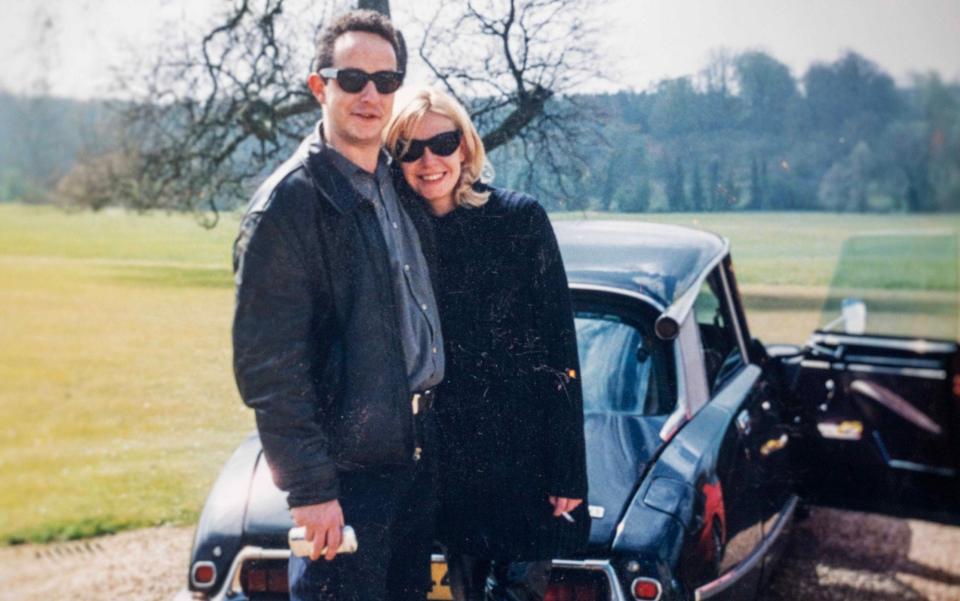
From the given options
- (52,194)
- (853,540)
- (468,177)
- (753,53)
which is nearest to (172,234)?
(52,194)

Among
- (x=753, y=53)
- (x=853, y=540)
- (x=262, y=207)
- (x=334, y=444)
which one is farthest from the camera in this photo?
(x=853, y=540)

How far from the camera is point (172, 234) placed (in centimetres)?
379

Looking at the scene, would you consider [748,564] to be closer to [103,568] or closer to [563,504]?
[563,504]

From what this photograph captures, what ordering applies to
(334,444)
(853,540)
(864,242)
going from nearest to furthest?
(334,444), (864,242), (853,540)

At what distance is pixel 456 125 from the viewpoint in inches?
91.7

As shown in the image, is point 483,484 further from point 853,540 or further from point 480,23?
point 853,540

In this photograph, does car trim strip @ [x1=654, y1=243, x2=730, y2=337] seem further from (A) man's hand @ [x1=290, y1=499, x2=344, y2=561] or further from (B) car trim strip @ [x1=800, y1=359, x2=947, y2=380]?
(A) man's hand @ [x1=290, y1=499, x2=344, y2=561]

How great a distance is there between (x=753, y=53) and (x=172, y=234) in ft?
7.65

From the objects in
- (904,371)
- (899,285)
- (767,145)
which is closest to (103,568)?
(767,145)

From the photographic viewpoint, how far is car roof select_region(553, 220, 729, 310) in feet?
10.1

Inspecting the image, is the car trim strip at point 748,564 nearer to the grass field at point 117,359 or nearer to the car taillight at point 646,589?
the car taillight at point 646,589

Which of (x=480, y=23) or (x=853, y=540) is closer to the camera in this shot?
(x=480, y=23)

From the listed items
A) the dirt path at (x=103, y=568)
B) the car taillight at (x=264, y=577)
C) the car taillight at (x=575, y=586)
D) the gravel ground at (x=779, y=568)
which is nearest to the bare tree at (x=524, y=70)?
the car taillight at (x=575, y=586)

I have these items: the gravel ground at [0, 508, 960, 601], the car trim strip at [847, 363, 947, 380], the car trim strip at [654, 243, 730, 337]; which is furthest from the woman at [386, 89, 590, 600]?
the car trim strip at [847, 363, 947, 380]
